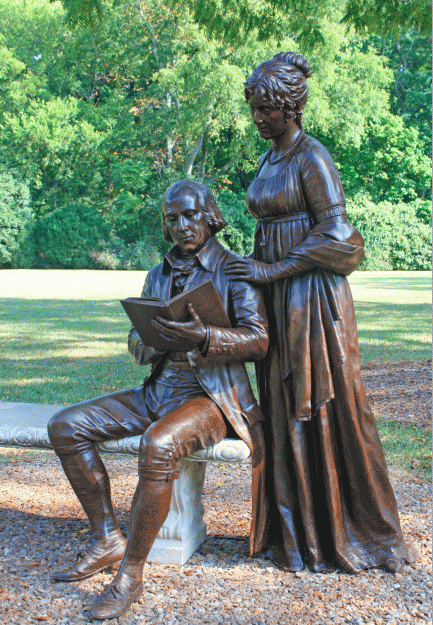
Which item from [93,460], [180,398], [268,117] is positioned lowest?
[93,460]

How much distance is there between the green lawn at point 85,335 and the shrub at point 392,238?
370 inches

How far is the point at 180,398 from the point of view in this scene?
344 cm

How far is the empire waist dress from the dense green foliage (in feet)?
89.5

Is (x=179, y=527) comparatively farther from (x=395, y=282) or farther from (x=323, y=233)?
(x=395, y=282)

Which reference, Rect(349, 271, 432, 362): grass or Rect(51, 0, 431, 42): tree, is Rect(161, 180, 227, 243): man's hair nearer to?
Rect(51, 0, 431, 42): tree

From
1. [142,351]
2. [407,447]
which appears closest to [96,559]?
[142,351]

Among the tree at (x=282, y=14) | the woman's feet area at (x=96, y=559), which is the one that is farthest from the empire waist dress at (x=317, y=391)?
the tree at (x=282, y=14)

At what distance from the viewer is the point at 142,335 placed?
3328mm

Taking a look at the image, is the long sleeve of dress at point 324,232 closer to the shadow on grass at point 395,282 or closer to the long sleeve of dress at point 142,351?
the long sleeve of dress at point 142,351

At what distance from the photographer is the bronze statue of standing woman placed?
3.30 m

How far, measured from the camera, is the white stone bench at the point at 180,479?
3.32m

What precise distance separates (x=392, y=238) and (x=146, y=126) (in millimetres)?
13557

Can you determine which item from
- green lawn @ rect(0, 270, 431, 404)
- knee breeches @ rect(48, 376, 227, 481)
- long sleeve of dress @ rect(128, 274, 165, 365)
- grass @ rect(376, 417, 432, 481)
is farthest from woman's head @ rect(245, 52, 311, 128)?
green lawn @ rect(0, 270, 431, 404)

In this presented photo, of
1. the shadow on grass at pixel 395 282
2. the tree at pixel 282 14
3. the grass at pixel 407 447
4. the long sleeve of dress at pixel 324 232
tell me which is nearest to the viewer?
the long sleeve of dress at pixel 324 232
